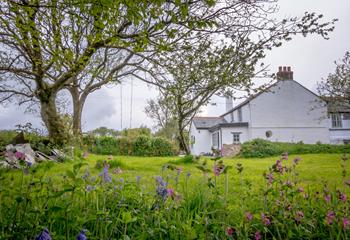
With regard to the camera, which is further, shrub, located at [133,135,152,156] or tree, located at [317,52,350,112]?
tree, located at [317,52,350,112]

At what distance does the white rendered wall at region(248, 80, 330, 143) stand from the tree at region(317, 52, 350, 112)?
4611mm

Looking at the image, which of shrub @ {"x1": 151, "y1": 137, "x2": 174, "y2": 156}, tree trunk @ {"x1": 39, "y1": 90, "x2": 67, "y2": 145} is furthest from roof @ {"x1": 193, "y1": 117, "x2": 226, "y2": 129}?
tree trunk @ {"x1": 39, "y1": 90, "x2": 67, "y2": 145}

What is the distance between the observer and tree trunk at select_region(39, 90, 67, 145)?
388 inches

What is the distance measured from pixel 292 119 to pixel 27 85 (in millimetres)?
24213

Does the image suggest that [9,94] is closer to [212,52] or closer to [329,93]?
[212,52]

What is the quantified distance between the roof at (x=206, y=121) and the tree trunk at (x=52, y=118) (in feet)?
81.7

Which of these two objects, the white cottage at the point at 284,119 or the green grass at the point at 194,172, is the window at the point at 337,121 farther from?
the green grass at the point at 194,172

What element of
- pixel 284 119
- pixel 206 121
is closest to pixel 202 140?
pixel 206 121

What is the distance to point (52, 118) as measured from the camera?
1020cm

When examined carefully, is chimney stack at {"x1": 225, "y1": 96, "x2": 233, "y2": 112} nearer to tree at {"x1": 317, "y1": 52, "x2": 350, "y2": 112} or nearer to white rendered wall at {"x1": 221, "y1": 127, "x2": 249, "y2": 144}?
white rendered wall at {"x1": 221, "y1": 127, "x2": 249, "y2": 144}

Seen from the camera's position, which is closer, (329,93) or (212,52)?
(212,52)

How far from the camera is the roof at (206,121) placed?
34662 mm

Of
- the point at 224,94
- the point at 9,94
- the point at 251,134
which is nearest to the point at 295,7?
the point at 224,94

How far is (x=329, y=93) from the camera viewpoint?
20.9 meters
